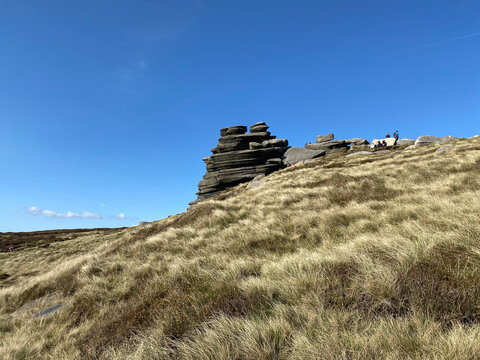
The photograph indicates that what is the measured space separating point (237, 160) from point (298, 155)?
13.5m

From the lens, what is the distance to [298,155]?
48688mm

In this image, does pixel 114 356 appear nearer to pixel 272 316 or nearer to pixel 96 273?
pixel 272 316

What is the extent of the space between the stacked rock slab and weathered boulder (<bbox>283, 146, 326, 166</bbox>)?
152 centimetres

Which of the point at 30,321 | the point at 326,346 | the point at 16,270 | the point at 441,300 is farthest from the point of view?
the point at 16,270

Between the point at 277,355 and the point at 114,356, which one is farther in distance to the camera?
the point at 114,356

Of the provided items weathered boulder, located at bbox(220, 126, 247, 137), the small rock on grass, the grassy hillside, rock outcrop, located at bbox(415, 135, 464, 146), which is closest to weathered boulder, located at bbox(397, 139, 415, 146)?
rock outcrop, located at bbox(415, 135, 464, 146)

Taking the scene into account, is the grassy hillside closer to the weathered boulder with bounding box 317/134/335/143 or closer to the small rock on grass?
the small rock on grass

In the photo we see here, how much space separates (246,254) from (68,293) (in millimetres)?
6062

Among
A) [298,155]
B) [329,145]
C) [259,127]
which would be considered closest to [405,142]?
[329,145]

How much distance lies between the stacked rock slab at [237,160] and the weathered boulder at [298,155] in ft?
4.98

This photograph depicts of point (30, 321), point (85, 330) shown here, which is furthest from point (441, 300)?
point (30, 321)

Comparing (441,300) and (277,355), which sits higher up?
(441,300)

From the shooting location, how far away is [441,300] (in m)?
2.83

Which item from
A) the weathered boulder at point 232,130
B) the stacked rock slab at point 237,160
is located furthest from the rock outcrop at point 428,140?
the weathered boulder at point 232,130
